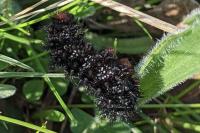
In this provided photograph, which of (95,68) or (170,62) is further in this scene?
(170,62)

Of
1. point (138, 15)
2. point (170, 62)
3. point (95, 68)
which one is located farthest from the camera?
point (138, 15)

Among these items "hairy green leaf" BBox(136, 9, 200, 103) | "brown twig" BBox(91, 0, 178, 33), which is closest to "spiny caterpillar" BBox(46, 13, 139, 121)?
"hairy green leaf" BBox(136, 9, 200, 103)

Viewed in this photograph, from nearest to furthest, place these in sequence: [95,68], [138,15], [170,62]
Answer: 1. [95,68]
2. [170,62]
3. [138,15]

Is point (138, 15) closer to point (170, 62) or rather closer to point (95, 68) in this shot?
point (170, 62)

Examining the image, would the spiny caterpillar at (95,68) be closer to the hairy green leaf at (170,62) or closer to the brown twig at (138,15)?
the hairy green leaf at (170,62)

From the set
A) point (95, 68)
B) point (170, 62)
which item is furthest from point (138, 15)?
point (95, 68)

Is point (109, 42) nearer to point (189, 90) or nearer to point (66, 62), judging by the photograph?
point (189, 90)

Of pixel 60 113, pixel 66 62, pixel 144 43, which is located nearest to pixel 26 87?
pixel 60 113

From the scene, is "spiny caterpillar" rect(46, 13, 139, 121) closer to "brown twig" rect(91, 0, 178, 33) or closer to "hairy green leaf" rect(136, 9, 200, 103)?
"hairy green leaf" rect(136, 9, 200, 103)

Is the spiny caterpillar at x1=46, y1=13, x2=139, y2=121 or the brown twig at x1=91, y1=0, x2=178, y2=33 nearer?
the spiny caterpillar at x1=46, y1=13, x2=139, y2=121
